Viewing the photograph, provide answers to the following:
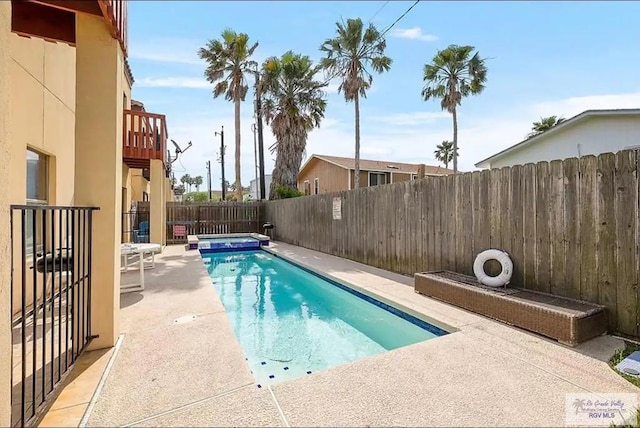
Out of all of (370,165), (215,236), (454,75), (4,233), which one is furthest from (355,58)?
(4,233)

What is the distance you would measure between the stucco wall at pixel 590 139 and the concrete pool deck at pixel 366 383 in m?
9.43

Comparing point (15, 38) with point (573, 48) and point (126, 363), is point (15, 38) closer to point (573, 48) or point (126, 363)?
point (126, 363)

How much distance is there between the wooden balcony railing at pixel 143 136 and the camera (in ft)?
27.7

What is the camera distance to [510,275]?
402cm

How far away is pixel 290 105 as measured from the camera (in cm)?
1748

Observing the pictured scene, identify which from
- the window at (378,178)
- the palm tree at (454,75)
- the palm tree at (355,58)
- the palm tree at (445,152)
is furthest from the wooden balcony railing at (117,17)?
the palm tree at (445,152)

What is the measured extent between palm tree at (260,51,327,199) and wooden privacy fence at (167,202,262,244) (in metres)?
1.99

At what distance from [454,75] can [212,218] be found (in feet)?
50.0

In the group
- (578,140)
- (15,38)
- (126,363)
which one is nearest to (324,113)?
(578,140)

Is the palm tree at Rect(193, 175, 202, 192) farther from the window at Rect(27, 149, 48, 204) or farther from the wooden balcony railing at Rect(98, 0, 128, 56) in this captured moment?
the wooden balcony railing at Rect(98, 0, 128, 56)

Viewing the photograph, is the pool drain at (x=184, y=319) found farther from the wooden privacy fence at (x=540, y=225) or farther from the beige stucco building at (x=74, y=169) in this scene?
the wooden privacy fence at (x=540, y=225)

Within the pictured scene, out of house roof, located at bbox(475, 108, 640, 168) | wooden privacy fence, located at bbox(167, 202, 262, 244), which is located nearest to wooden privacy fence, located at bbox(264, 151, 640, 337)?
house roof, located at bbox(475, 108, 640, 168)

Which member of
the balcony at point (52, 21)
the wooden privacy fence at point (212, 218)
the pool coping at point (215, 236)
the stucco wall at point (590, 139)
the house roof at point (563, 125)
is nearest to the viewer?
the balcony at point (52, 21)

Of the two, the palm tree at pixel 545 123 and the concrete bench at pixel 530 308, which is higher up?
the palm tree at pixel 545 123
